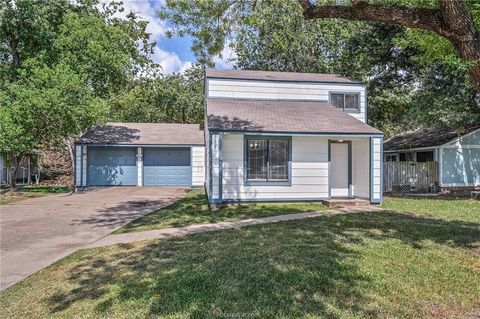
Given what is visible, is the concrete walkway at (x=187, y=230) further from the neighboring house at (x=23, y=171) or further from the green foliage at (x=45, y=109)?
the neighboring house at (x=23, y=171)

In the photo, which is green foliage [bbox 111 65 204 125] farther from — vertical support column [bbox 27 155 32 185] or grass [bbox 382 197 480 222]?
grass [bbox 382 197 480 222]

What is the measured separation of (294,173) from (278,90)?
5249 millimetres

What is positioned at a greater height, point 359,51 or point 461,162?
point 359,51

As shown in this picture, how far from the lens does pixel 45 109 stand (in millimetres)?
15695

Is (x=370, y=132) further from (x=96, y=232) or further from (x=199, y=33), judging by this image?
(x=96, y=232)

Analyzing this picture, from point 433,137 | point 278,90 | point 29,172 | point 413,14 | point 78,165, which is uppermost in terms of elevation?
point 278,90

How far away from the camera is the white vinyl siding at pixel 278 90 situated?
644 inches

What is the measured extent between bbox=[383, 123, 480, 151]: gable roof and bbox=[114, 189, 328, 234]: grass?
10.7 m

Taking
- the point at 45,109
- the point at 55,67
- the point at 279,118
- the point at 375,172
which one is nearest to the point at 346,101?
the point at 279,118

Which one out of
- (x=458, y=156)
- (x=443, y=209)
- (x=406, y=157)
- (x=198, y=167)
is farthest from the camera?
(x=406, y=157)

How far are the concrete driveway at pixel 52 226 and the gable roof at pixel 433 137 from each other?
1489cm

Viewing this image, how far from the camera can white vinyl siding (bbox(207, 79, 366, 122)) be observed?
644 inches

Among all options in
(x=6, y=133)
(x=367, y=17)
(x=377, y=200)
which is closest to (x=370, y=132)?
(x=377, y=200)

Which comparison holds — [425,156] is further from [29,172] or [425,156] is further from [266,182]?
[29,172]
